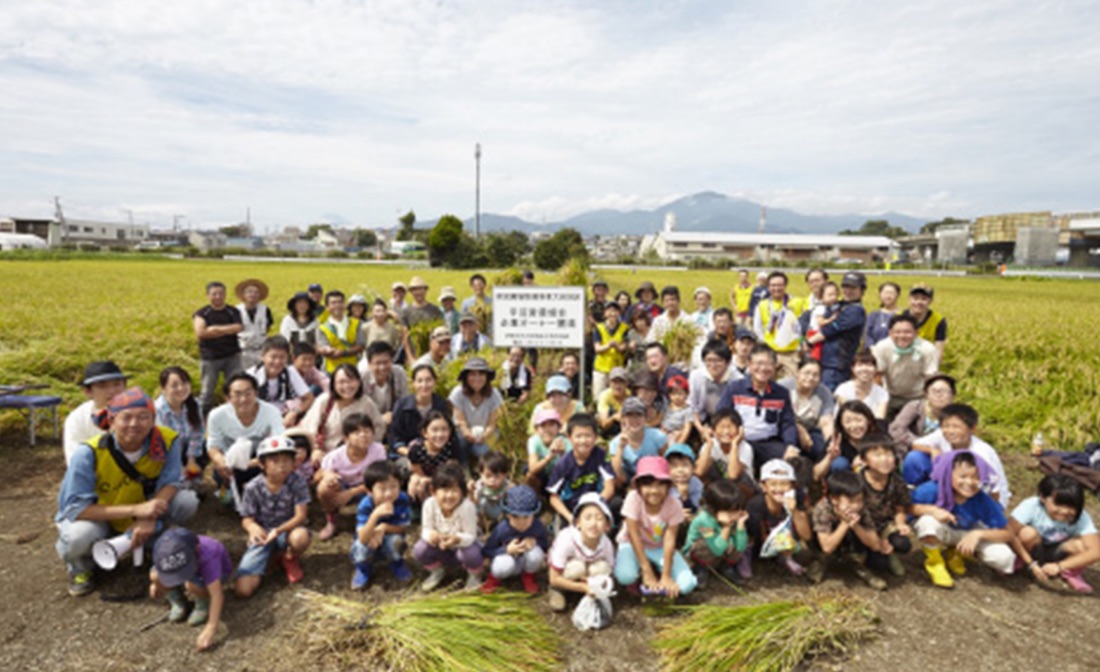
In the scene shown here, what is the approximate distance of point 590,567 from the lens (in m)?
3.79

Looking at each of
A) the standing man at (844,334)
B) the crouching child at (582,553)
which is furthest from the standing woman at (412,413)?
the standing man at (844,334)

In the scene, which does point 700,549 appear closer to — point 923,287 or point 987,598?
point 987,598

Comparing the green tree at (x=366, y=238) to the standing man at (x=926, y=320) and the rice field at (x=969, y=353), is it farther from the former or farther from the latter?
the standing man at (x=926, y=320)

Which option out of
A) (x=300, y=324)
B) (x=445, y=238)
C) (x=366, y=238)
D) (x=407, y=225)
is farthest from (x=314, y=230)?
(x=300, y=324)

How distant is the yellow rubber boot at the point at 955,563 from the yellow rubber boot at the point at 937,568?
7 cm

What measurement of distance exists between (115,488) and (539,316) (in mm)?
4290

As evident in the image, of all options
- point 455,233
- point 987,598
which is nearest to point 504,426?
point 987,598

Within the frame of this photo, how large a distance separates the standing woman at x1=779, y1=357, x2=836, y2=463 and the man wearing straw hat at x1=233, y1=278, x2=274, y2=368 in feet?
19.9

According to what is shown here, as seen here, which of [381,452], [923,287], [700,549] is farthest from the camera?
[923,287]

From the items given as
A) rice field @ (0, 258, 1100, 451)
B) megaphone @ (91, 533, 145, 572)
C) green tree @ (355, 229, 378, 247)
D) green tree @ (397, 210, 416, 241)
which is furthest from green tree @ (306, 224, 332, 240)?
megaphone @ (91, 533, 145, 572)

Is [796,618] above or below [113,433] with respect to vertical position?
below

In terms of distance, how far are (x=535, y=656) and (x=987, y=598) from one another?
325 centimetres

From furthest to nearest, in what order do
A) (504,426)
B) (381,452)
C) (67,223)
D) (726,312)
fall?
(67,223) → (726,312) → (504,426) → (381,452)

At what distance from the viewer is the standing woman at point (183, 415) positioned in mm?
4836
